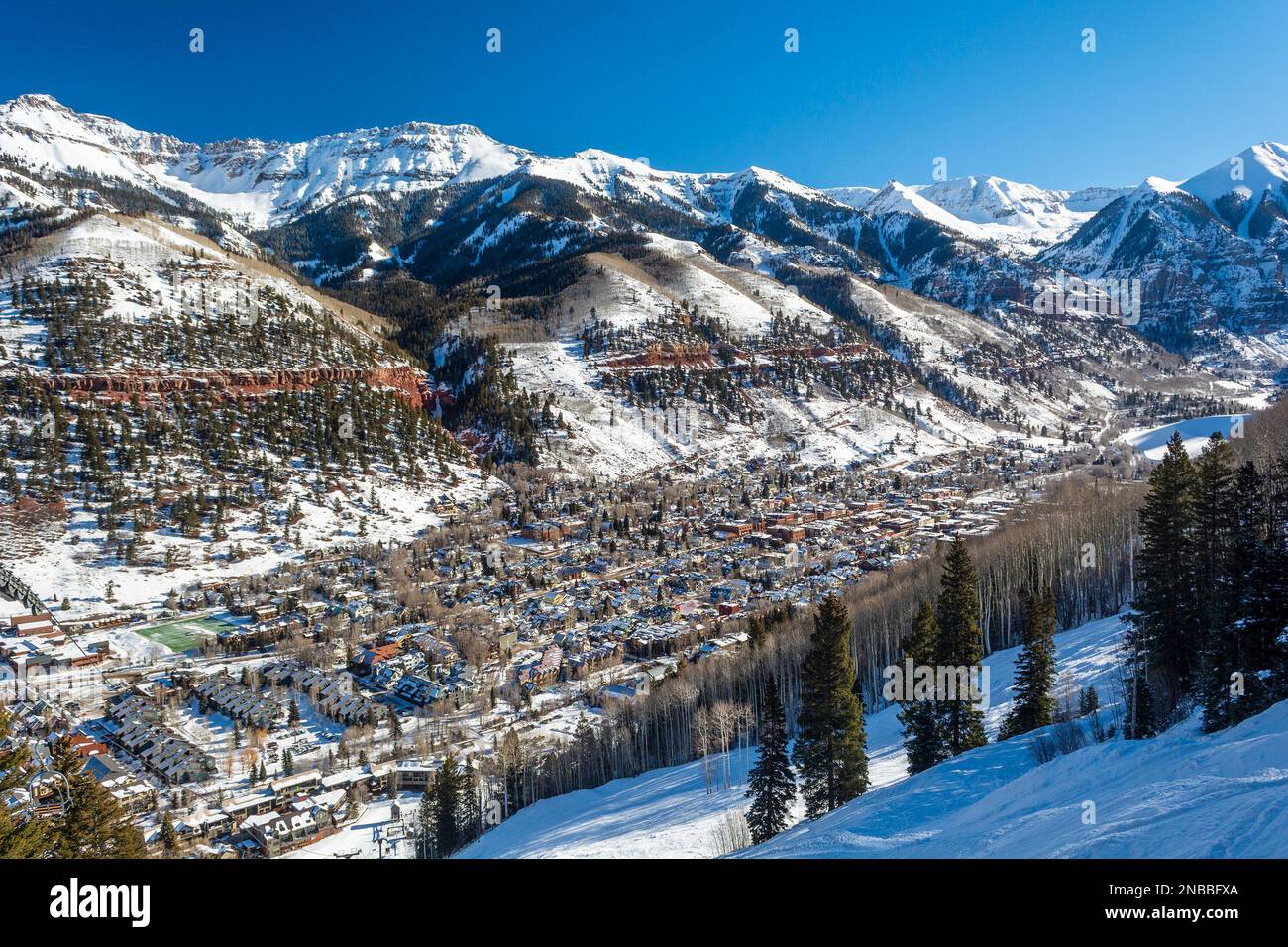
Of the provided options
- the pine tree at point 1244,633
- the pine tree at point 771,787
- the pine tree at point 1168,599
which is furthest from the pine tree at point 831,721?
the pine tree at point 1168,599

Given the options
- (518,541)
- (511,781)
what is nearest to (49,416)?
(518,541)

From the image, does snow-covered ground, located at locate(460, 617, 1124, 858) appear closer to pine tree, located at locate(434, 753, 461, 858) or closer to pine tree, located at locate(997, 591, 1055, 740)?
pine tree, located at locate(434, 753, 461, 858)

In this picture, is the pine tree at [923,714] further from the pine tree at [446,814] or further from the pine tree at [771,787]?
the pine tree at [446,814]

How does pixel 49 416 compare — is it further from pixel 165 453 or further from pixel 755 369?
pixel 755 369

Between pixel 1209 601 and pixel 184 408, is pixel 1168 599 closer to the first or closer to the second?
pixel 1209 601

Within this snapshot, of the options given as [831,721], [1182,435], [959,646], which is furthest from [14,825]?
[1182,435]
